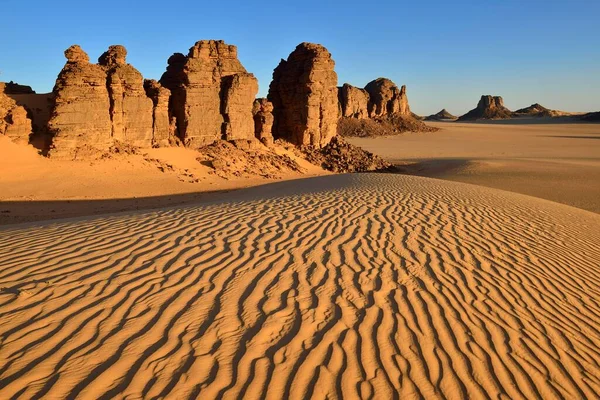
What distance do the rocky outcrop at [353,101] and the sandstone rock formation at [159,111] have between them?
42.9 m

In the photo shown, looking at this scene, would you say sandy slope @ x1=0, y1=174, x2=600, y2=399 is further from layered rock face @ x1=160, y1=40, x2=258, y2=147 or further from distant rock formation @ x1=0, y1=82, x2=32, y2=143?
layered rock face @ x1=160, y1=40, x2=258, y2=147

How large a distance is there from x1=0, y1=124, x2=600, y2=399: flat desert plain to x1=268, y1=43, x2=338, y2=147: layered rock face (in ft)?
67.2

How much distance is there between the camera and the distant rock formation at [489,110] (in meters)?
113

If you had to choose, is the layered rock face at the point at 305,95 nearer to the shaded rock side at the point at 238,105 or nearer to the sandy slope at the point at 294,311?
the shaded rock side at the point at 238,105

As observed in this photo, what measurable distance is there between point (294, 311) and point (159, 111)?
18368 mm

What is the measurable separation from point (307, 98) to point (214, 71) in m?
7.23

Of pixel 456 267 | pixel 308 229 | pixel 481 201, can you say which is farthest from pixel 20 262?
pixel 481 201

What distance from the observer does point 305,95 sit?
27.7 metres

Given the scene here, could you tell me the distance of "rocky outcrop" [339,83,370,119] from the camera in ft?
198

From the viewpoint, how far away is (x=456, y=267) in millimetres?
6195

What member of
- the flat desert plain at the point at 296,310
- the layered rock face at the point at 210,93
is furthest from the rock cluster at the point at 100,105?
the flat desert plain at the point at 296,310

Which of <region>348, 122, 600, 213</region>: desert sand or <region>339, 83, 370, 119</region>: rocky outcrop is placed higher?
<region>339, 83, 370, 119</region>: rocky outcrop

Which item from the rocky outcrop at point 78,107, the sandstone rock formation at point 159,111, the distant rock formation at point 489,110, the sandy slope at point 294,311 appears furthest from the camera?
the distant rock formation at point 489,110

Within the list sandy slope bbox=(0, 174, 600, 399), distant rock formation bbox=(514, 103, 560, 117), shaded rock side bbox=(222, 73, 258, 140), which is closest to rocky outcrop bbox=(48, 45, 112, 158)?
shaded rock side bbox=(222, 73, 258, 140)
